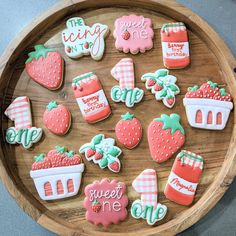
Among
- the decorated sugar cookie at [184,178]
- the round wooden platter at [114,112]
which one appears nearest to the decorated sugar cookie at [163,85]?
the round wooden platter at [114,112]

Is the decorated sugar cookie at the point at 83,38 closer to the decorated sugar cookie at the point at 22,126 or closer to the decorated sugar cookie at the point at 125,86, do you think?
the decorated sugar cookie at the point at 125,86

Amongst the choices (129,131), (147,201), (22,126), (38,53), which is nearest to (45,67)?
(38,53)

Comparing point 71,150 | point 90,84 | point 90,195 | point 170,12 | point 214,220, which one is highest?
point 170,12

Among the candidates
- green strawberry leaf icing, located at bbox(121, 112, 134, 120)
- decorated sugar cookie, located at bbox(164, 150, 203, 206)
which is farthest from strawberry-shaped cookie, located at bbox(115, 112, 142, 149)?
decorated sugar cookie, located at bbox(164, 150, 203, 206)

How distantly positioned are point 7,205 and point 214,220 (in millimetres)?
529

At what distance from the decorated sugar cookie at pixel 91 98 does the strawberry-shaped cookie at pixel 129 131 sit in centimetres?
4

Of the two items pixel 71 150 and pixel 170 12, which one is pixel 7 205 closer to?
pixel 71 150

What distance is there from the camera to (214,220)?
98 cm

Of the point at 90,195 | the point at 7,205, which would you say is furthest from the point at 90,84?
the point at 7,205

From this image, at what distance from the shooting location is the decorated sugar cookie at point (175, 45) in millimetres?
949

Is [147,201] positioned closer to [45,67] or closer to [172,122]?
[172,122]

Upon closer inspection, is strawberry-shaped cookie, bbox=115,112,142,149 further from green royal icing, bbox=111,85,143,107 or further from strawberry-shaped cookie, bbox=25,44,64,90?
strawberry-shaped cookie, bbox=25,44,64,90

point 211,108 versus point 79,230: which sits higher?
point 211,108

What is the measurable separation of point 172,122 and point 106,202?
25cm
